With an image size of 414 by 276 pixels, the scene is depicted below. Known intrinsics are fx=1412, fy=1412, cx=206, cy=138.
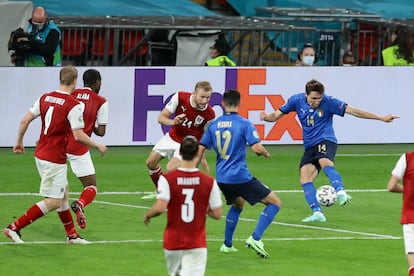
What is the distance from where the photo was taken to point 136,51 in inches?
1259

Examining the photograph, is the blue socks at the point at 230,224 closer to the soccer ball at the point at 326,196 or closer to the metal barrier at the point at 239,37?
the soccer ball at the point at 326,196

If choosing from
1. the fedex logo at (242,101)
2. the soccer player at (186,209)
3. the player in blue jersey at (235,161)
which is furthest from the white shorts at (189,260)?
the fedex logo at (242,101)

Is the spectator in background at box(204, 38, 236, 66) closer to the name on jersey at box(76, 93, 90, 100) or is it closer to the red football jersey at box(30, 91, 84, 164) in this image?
the name on jersey at box(76, 93, 90, 100)

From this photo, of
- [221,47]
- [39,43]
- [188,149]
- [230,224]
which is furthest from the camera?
[221,47]

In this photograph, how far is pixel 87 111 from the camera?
19500 millimetres

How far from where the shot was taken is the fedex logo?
1059 inches

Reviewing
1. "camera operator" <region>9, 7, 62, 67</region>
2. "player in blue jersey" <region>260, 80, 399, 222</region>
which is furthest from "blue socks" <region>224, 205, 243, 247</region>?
"camera operator" <region>9, 7, 62, 67</region>

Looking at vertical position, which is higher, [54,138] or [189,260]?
[54,138]

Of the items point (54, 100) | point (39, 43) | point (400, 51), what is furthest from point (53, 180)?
point (400, 51)

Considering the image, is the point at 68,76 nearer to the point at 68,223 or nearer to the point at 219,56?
the point at 68,223

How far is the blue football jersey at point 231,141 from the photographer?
17.3 metres

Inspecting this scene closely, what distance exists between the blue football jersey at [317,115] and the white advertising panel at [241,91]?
22.1 ft

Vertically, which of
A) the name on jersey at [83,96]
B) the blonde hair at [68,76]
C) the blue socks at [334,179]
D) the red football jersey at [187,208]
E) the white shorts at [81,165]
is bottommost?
the blue socks at [334,179]

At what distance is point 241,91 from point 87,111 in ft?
27.3
